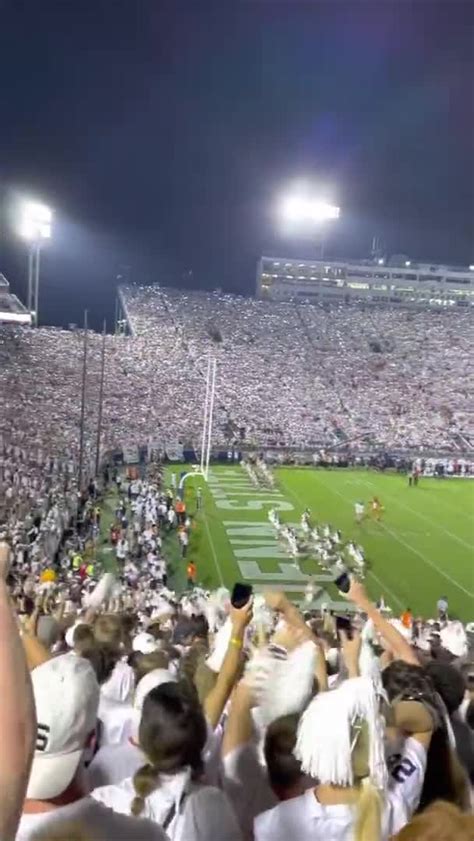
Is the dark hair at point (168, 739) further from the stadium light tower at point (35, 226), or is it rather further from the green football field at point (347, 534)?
the stadium light tower at point (35, 226)

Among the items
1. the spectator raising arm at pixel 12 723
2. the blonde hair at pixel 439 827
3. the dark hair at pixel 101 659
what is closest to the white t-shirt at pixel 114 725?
the dark hair at pixel 101 659


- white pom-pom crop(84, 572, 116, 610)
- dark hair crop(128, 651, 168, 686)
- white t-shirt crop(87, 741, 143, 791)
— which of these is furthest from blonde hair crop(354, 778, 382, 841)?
white pom-pom crop(84, 572, 116, 610)

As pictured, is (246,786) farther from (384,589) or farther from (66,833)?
(384,589)

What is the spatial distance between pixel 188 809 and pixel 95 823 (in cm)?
33

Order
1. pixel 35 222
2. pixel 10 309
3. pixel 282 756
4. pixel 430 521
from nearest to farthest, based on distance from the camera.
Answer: pixel 282 756 → pixel 430 521 → pixel 35 222 → pixel 10 309

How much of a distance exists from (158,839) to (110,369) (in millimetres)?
29337

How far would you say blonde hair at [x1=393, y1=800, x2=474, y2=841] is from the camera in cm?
119

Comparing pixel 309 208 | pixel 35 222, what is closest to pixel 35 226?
pixel 35 222

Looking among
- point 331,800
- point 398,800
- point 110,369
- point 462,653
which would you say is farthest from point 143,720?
point 110,369

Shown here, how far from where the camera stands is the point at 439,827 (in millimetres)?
1202

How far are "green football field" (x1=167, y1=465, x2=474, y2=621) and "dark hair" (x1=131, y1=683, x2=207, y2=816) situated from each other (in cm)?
1035

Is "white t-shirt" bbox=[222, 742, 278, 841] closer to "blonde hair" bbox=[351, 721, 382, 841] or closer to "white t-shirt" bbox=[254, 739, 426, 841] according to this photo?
"white t-shirt" bbox=[254, 739, 426, 841]

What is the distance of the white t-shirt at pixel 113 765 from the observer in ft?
6.82

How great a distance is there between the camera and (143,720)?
5.68 feet
